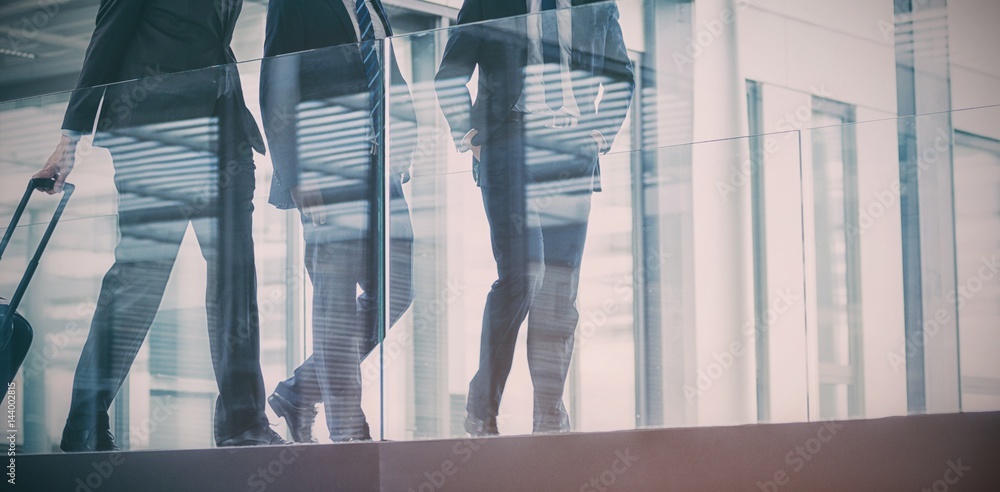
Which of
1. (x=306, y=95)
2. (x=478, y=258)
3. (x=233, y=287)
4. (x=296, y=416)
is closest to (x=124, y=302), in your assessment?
(x=233, y=287)

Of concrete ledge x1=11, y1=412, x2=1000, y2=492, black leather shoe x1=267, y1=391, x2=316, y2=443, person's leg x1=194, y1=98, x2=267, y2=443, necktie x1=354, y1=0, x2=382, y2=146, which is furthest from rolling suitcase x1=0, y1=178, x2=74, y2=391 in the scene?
necktie x1=354, y1=0, x2=382, y2=146

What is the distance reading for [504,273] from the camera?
2.59 meters

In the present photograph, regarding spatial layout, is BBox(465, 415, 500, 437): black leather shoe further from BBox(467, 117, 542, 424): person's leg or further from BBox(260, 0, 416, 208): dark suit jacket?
BBox(260, 0, 416, 208): dark suit jacket

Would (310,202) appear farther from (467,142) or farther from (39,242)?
(39,242)

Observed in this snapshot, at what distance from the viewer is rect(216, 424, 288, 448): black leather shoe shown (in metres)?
2.85

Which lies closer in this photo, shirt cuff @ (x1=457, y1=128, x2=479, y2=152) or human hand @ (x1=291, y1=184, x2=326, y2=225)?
shirt cuff @ (x1=457, y1=128, x2=479, y2=152)

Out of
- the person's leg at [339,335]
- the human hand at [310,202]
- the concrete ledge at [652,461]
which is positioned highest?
the human hand at [310,202]

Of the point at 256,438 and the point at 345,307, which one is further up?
the point at 345,307

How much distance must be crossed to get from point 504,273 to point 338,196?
54 centimetres

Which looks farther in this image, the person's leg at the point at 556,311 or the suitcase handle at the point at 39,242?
the suitcase handle at the point at 39,242

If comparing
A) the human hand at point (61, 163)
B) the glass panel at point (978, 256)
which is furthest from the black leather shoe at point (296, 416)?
the glass panel at point (978, 256)

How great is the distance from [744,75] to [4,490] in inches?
153

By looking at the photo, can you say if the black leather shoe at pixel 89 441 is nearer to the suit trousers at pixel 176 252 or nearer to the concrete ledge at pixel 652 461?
the suit trousers at pixel 176 252

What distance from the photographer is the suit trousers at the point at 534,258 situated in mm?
2521
